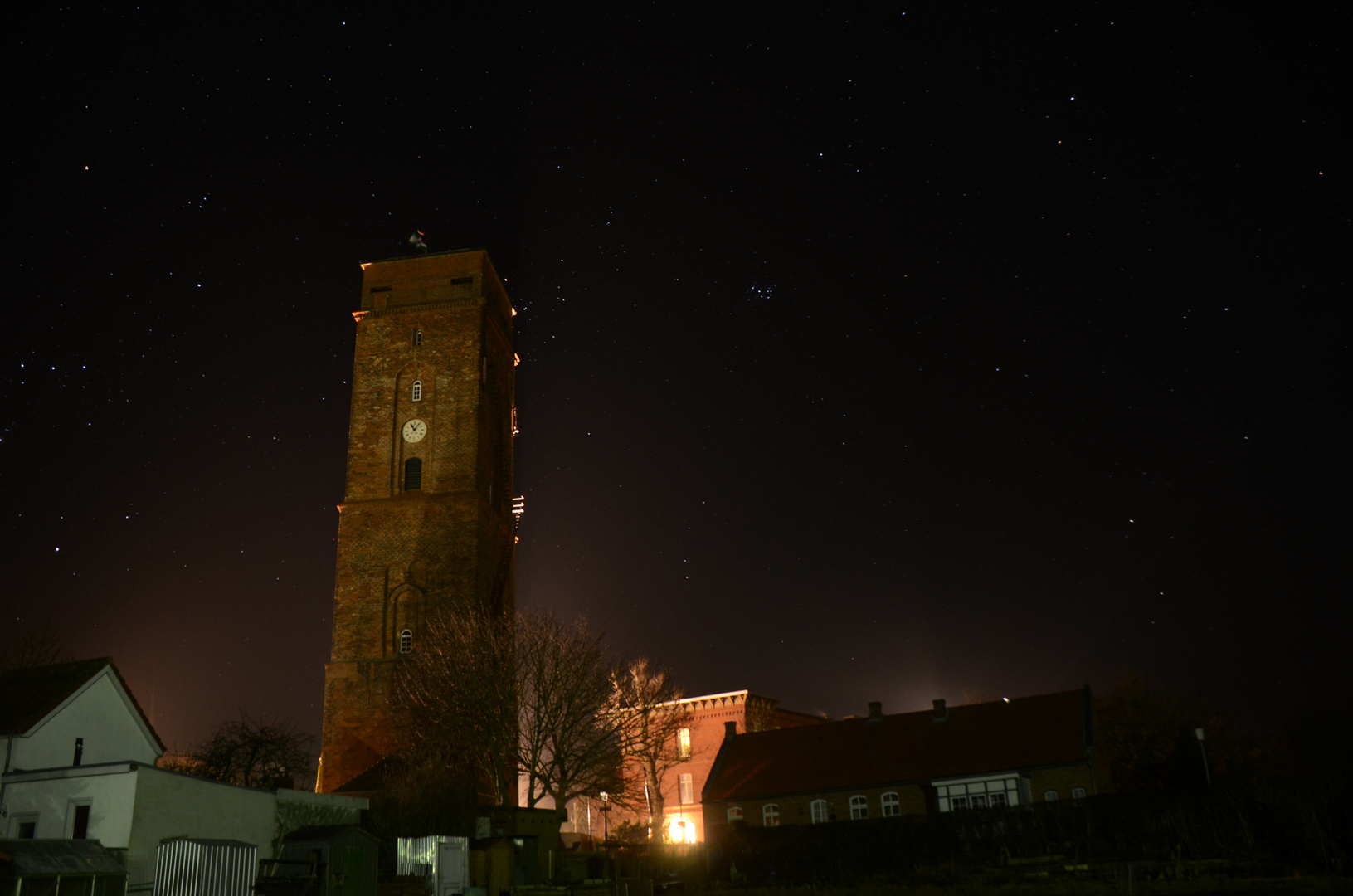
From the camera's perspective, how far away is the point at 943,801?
3947 centimetres

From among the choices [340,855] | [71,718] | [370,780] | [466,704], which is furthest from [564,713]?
[71,718]

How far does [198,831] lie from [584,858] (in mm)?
11468

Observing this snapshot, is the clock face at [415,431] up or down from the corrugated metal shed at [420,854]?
up

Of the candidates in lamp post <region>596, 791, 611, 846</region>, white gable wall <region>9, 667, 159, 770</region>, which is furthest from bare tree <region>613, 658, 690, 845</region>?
white gable wall <region>9, 667, 159, 770</region>

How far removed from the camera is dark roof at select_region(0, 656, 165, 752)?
2519 cm

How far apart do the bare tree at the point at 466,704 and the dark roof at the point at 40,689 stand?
28.9 feet

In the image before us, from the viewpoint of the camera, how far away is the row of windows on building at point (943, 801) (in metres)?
38.1

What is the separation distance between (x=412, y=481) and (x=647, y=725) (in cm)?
1346

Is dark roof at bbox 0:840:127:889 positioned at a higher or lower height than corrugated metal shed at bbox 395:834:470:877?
higher

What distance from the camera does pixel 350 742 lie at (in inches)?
1475

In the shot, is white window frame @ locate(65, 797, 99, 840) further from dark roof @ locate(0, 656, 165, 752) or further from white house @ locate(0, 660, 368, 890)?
dark roof @ locate(0, 656, 165, 752)

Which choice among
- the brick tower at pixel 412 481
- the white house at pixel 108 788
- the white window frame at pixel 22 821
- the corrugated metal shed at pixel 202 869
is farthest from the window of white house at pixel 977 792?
the white window frame at pixel 22 821

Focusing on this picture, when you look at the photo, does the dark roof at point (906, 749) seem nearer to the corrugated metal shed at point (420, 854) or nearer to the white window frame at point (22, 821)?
the corrugated metal shed at point (420, 854)

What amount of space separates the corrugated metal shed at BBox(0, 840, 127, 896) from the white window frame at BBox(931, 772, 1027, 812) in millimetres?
27663
